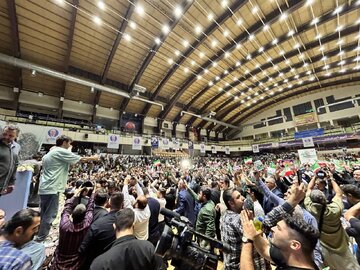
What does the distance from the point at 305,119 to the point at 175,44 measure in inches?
784

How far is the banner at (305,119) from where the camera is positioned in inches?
810

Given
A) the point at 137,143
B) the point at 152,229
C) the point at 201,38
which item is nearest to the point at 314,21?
the point at 201,38

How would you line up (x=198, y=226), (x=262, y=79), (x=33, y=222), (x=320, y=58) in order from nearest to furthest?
(x=33, y=222) < (x=198, y=226) < (x=320, y=58) < (x=262, y=79)

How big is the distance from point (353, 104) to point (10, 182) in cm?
2737

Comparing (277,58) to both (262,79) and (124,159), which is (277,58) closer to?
(262,79)

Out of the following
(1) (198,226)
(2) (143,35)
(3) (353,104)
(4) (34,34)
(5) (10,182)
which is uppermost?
(2) (143,35)

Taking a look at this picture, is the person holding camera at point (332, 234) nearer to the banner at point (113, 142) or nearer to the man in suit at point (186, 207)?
the man in suit at point (186, 207)

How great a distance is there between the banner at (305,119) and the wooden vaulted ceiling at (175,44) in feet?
15.7

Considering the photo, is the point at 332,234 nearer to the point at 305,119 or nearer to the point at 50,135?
the point at 50,135

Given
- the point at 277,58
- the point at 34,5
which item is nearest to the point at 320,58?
the point at 277,58

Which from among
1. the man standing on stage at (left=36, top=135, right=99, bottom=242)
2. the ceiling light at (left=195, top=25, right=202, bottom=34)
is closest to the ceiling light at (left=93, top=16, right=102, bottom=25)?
the ceiling light at (left=195, top=25, right=202, bottom=34)

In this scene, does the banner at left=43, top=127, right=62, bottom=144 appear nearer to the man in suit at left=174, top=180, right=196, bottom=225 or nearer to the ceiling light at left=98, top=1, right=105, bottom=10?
the ceiling light at left=98, top=1, right=105, bottom=10

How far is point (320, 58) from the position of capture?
542 inches

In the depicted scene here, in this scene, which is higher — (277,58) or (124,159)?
(277,58)
